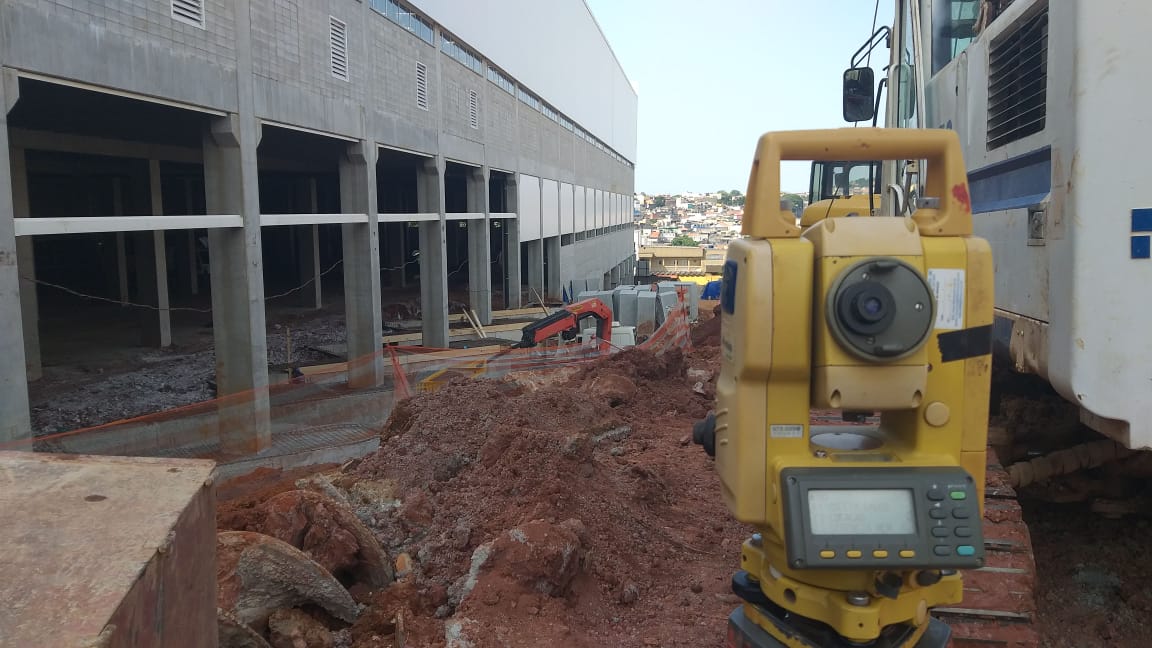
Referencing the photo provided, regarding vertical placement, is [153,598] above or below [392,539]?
above

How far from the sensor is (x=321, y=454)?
1142 cm

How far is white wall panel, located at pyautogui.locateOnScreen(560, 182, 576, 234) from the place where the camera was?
36.3 m

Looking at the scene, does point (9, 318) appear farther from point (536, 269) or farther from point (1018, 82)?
point (536, 269)

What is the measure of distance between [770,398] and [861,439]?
0.49m

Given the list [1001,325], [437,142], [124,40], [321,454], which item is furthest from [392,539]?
[437,142]

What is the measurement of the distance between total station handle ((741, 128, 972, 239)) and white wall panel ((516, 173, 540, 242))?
2632cm

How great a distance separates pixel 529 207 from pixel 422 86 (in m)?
10.9

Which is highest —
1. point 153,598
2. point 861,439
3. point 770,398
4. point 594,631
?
point 770,398

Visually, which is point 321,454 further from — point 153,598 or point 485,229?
point 485,229

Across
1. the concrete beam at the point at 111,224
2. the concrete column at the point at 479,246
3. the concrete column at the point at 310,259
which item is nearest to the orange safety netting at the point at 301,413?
the concrete beam at the point at 111,224

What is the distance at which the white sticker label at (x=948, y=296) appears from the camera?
2.45 meters

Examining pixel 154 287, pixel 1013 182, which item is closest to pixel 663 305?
pixel 154 287

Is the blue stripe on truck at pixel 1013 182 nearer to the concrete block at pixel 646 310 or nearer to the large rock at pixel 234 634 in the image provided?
the large rock at pixel 234 634

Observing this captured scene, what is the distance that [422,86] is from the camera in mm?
19672
